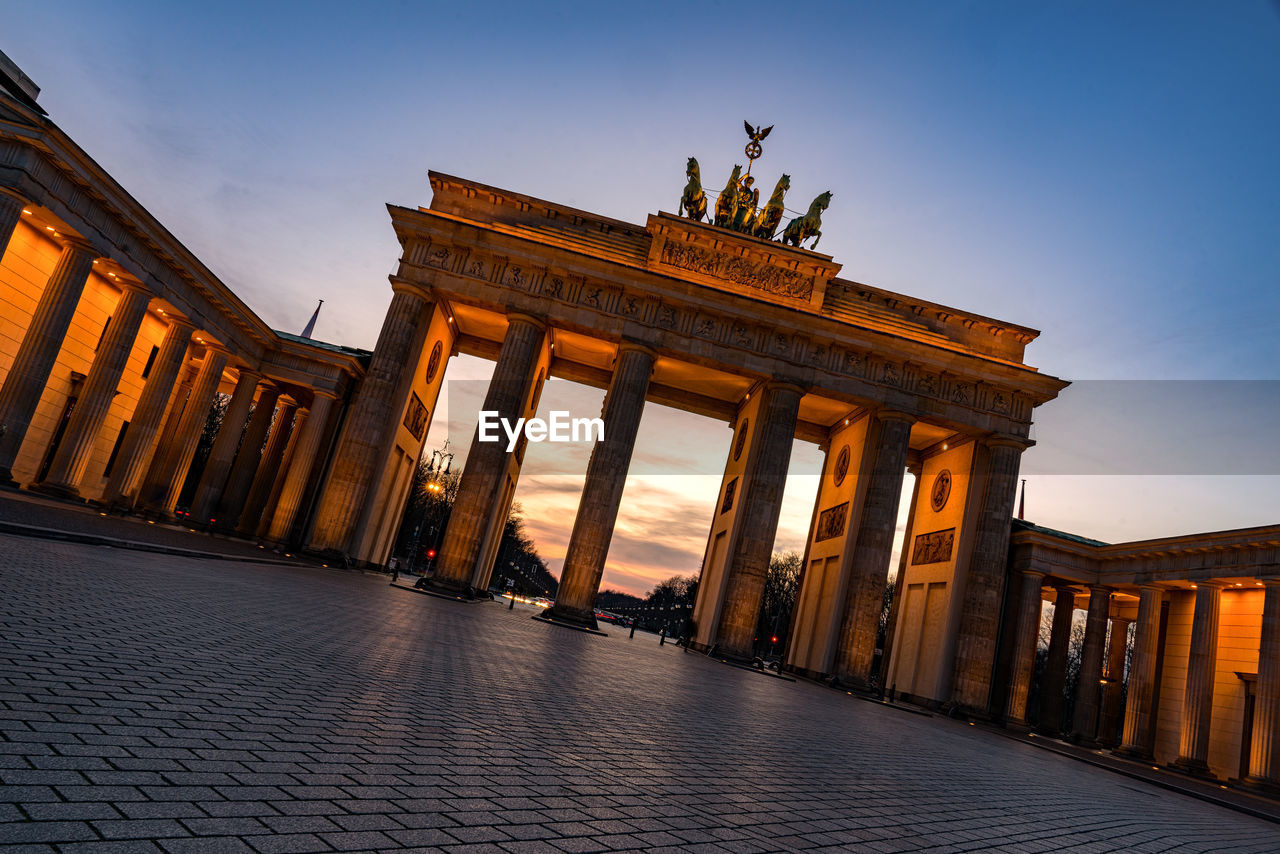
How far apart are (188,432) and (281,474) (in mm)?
6302

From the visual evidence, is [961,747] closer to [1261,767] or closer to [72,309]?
[1261,767]

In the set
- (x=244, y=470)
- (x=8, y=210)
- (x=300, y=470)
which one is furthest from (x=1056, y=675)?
(x=8, y=210)

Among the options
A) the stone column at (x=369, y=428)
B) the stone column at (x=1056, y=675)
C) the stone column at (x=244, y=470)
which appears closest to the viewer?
the stone column at (x=369, y=428)

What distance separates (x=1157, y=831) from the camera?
26.9ft

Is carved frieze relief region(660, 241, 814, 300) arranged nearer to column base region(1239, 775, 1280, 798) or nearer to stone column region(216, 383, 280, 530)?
stone column region(216, 383, 280, 530)

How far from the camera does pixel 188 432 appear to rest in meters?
31.2

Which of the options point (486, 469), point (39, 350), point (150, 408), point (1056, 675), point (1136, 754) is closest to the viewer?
point (39, 350)

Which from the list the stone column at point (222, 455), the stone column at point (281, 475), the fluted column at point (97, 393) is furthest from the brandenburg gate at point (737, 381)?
the fluted column at point (97, 393)

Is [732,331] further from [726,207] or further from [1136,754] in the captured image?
[1136,754]

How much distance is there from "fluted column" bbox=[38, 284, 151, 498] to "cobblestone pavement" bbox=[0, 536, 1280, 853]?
54.0 ft

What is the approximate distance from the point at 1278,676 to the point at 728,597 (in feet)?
56.1

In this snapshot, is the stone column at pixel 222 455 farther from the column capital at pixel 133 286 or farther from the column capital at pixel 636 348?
the column capital at pixel 636 348

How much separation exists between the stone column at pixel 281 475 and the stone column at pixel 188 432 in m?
3.97

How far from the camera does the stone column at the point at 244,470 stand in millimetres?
32469
